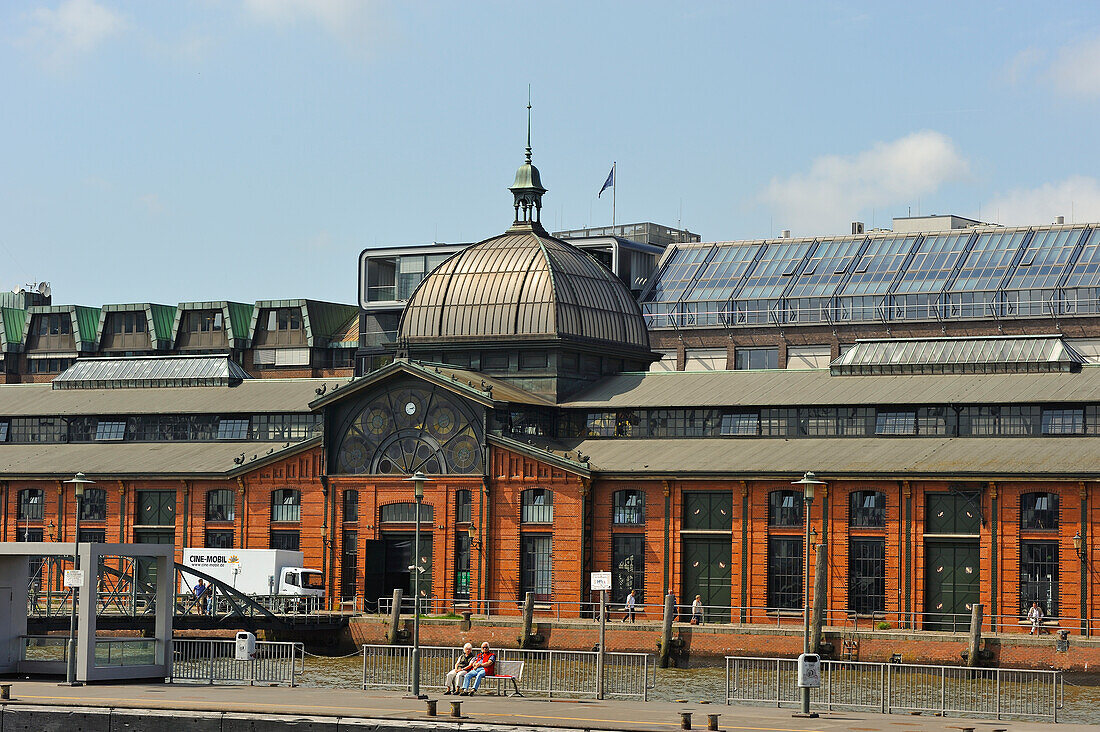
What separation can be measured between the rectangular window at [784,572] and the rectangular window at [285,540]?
23.0m

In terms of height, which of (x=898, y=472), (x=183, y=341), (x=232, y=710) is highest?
(x=183, y=341)

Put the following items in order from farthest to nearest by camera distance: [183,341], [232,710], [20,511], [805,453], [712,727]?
[183,341] → [20,511] → [805,453] → [232,710] → [712,727]

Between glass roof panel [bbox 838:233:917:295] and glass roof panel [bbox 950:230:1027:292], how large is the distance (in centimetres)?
461

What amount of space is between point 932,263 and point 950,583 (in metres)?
50.1

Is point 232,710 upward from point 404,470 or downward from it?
downward

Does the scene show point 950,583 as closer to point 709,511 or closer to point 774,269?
point 709,511

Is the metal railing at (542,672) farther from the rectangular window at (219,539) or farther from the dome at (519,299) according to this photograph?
the dome at (519,299)

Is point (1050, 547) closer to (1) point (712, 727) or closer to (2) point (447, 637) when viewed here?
(2) point (447, 637)

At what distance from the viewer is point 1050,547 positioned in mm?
75188

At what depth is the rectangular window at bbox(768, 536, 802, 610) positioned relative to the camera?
79.1 meters

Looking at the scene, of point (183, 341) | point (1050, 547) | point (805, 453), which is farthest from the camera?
point (183, 341)

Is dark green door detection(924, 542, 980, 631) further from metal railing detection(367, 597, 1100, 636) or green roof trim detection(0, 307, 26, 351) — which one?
green roof trim detection(0, 307, 26, 351)

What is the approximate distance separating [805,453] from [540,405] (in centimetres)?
1302

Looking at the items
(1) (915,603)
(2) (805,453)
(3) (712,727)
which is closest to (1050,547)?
(1) (915,603)
